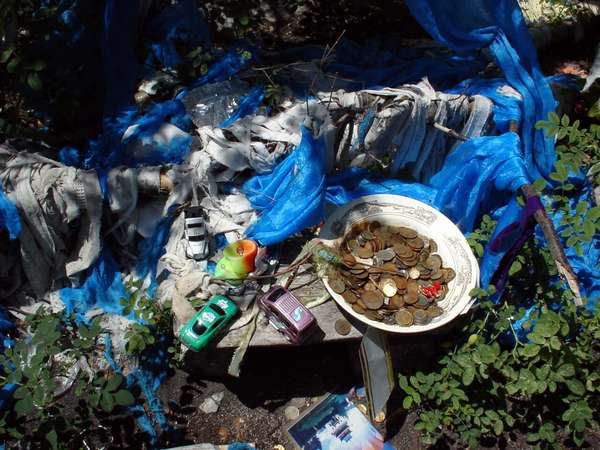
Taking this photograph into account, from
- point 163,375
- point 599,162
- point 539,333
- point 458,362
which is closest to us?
point 539,333

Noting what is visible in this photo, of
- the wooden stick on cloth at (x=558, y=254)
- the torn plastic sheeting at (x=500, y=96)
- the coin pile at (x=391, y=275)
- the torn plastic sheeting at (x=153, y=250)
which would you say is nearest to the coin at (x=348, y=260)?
the coin pile at (x=391, y=275)

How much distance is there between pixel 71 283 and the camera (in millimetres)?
3176

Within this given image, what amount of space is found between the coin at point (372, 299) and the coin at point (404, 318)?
11 centimetres

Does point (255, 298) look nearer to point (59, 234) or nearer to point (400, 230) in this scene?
point (400, 230)

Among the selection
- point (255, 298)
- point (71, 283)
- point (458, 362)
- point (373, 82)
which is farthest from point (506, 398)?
point (71, 283)

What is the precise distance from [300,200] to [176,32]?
6.05 feet

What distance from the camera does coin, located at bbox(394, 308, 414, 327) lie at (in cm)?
274

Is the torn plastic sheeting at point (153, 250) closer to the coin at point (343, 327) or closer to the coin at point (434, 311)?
the coin at point (343, 327)

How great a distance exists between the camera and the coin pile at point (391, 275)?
279 cm

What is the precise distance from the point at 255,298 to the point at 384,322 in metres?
0.69

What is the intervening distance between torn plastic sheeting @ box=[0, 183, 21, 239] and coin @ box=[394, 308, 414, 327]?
208 cm

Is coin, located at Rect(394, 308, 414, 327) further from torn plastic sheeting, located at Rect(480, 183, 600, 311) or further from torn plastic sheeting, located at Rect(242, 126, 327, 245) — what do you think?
torn plastic sheeting, located at Rect(242, 126, 327, 245)

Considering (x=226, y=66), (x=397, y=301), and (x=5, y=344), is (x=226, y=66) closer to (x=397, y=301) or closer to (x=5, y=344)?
(x=397, y=301)

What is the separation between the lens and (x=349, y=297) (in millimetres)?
2787
